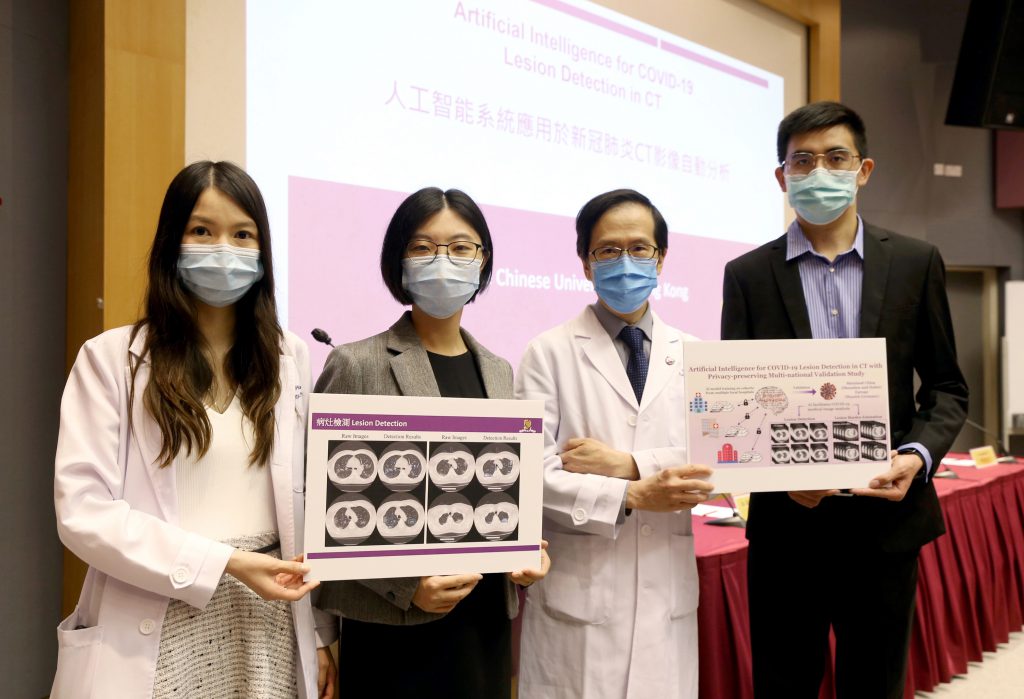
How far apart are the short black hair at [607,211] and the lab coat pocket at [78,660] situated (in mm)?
1296

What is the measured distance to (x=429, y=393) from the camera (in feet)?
5.00

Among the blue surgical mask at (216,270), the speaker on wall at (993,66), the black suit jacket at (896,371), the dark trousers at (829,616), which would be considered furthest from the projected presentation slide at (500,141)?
the speaker on wall at (993,66)

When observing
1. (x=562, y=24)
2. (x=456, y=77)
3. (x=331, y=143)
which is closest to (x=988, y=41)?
(x=562, y=24)

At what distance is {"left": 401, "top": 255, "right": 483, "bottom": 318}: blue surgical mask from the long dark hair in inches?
11.2

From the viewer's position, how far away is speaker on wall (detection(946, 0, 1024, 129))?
5348 mm

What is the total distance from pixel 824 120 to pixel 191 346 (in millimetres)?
1580

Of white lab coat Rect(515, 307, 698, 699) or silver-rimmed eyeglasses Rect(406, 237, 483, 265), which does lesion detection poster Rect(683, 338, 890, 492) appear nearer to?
white lab coat Rect(515, 307, 698, 699)

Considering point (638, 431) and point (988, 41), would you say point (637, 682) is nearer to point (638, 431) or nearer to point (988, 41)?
point (638, 431)

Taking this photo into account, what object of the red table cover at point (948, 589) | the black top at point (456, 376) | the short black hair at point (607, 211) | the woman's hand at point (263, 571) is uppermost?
the short black hair at point (607, 211)

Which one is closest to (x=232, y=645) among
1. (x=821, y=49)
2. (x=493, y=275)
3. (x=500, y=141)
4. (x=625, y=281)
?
(x=625, y=281)

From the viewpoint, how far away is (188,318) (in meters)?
1.43

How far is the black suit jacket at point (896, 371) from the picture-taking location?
6.07ft

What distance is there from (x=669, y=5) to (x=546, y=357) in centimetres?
301

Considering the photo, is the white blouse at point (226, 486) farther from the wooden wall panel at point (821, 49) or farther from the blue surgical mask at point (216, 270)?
the wooden wall panel at point (821, 49)
